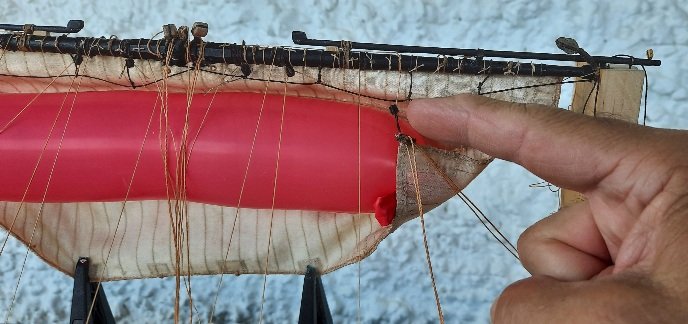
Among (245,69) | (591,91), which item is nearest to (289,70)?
(245,69)

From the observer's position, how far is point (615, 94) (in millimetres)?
621

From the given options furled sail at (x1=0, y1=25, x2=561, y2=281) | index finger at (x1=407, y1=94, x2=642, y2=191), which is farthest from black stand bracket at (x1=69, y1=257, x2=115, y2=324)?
index finger at (x1=407, y1=94, x2=642, y2=191)

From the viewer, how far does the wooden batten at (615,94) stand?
618 mm

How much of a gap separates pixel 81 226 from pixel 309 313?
301mm

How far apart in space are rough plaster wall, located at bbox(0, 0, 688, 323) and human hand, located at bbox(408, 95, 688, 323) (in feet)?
2.03

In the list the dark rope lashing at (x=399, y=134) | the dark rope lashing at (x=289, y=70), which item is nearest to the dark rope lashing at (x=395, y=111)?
the dark rope lashing at (x=399, y=134)

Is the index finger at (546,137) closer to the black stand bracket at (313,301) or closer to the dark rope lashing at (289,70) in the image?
the dark rope lashing at (289,70)

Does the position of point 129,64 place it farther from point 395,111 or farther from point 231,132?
point 395,111

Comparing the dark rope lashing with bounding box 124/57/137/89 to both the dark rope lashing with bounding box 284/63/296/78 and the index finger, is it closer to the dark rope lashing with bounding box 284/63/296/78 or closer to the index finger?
the dark rope lashing with bounding box 284/63/296/78

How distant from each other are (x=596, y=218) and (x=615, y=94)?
1.04 ft

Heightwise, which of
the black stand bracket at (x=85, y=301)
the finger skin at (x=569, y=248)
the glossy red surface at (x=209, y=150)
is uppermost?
the glossy red surface at (x=209, y=150)

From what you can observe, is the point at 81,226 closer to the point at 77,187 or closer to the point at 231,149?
the point at 77,187

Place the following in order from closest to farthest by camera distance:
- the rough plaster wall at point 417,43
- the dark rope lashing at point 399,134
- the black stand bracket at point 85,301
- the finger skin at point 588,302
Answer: the finger skin at point 588,302 < the dark rope lashing at point 399,134 < the black stand bracket at point 85,301 < the rough plaster wall at point 417,43

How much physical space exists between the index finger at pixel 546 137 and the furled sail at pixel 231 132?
6.7 inches
